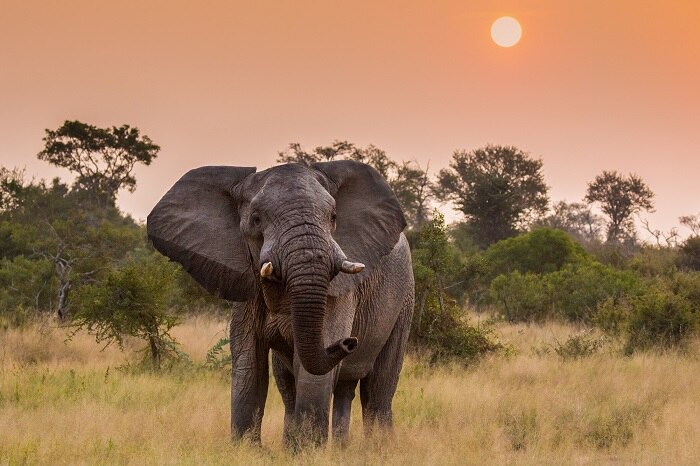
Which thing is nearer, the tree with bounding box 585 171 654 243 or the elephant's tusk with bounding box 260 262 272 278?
the elephant's tusk with bounding box 260 262 272 278

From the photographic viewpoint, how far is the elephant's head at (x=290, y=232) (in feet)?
19.9

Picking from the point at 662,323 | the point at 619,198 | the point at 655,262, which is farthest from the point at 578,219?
the point at 662,323

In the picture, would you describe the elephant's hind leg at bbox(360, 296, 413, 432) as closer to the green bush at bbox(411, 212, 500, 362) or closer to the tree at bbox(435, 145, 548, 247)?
the green bush at bbox(411, 212, 500, 362)

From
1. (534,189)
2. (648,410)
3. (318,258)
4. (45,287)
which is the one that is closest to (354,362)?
(318,258)

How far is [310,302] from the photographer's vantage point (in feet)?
19.8

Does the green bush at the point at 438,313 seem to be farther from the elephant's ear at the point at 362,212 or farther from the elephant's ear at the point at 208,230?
the elephant's ear at the point at 208,230

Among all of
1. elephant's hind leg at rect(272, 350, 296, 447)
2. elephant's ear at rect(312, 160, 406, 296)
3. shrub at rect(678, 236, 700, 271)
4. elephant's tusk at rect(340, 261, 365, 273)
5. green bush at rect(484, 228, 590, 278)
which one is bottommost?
elephant's hind leg at rect(272, 350, 296, 447)

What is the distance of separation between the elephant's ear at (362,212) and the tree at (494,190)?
3357 cm

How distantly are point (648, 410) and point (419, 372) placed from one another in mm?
3467

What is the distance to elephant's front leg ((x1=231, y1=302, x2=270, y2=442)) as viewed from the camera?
7.05 meters

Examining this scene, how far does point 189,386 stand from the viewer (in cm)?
1141

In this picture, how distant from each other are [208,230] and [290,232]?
3.42 ft

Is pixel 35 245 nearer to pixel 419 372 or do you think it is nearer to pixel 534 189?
pixel 419 372

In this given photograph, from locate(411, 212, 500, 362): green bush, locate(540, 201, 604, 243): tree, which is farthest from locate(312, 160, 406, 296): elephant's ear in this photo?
locate(540, 201, 604, 243): tree
